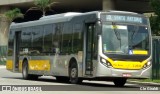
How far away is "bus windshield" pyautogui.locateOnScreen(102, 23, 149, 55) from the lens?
842 inches

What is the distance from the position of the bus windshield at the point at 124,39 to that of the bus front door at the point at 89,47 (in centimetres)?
81

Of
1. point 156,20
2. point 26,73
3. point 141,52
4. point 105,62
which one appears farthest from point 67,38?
point 156,20

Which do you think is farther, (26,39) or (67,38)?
(26,39)

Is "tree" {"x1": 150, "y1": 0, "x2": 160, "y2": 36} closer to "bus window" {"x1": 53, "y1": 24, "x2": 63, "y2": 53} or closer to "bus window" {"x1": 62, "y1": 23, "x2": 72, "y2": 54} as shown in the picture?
"bus window" {"x1": 53, "y1": 24, "x2": 63, "y2": 53}

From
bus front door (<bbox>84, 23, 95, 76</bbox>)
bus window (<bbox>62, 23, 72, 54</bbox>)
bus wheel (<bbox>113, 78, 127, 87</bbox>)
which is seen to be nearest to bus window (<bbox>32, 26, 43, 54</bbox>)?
bus window (<bbox>62, 23, 72, 54</bbox>)

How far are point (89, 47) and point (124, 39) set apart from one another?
166cm

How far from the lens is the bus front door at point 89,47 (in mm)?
22031

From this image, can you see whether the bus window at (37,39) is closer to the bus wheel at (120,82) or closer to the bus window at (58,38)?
the bus window at (58,38)

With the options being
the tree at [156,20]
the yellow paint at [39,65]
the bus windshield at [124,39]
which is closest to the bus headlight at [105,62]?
the bus windshield at [124,39]

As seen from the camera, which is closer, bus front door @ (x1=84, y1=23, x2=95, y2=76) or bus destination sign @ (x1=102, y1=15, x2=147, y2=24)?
bus destination sign @ (x1=102, y1=15, x2=147, y2=24)

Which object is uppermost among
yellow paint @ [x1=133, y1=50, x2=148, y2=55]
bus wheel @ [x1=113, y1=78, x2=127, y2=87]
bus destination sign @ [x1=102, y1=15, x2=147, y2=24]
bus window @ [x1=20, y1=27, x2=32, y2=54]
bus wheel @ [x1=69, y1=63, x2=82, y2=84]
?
bus destination sign @ [x1=102, y1=15, x2=147, y2=24]

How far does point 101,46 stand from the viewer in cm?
2133

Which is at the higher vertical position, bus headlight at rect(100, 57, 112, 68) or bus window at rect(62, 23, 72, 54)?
bus window at rect(62, 23, 72, 54)

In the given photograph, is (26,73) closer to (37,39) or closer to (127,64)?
(37,39)
